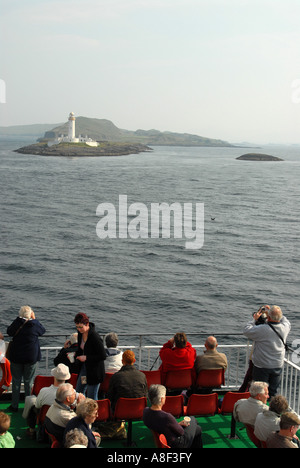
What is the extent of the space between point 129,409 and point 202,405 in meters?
1.03

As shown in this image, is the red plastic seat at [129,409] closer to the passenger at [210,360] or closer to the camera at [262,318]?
Result: the passenger at [210,360]

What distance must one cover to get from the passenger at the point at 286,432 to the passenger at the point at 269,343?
7.38 feet

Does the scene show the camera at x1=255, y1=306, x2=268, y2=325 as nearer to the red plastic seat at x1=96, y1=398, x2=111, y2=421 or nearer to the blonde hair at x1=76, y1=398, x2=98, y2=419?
the red plastic seat at x1=96, y1=398, x2=111, y2=421

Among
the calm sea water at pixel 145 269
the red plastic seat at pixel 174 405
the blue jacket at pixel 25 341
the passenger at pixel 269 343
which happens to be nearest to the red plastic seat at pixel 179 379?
the red plastic seat at pixel 174 405

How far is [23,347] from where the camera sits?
7.86 meters

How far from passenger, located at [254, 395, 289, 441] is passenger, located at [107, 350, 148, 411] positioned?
5.48ft

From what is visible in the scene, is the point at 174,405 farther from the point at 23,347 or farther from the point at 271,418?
the point at 23,347

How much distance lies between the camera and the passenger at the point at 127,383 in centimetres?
702

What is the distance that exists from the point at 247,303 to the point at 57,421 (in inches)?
1187

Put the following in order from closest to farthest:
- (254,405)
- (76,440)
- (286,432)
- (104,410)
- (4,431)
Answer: (76,440) → (4,431) → (286,432) → (254,405) → (104,410)

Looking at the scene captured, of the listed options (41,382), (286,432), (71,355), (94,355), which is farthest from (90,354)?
(286,432)

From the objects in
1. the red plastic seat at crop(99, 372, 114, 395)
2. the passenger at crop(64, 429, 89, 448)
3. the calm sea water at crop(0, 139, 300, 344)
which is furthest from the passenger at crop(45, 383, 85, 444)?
the calm sea water at crop(0, 139, 300, 344)

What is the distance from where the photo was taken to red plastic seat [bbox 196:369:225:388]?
26.0ft
